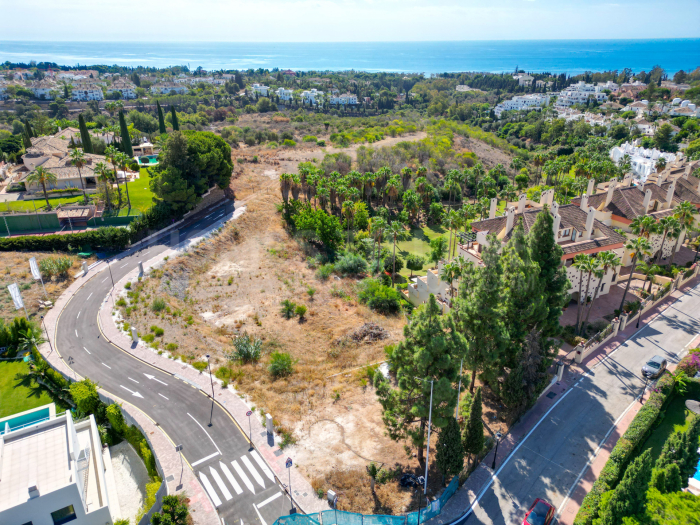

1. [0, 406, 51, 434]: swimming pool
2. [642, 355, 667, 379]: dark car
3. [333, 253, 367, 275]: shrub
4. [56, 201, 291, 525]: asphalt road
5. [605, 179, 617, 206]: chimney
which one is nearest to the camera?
[56, 201, 291, 525]: asphalt road

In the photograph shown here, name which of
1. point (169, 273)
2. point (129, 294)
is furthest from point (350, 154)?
point (129, 294)

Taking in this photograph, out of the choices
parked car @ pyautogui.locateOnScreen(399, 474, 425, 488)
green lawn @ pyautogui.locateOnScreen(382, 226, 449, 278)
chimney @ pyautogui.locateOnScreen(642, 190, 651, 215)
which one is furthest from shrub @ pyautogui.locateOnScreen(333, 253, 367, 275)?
chimney @ pyautogui.locateOnScreen(642, 190, 651, 215)

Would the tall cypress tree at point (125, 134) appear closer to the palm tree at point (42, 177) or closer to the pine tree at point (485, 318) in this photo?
the palm tree at point (42, 177)

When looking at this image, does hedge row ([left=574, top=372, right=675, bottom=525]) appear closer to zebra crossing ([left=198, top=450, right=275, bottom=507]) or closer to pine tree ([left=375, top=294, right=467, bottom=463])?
pine tree ([left=375, top=294, right=467, bottom=463])

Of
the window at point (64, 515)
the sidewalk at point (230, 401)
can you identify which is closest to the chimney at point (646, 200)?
the sidewalk at point (230, 401)

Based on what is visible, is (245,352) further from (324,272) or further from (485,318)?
(485,318)

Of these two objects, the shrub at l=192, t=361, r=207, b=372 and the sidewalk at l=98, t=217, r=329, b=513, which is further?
the shrub at l=192, t=361, r=207, b=372
